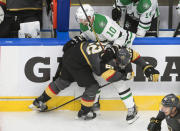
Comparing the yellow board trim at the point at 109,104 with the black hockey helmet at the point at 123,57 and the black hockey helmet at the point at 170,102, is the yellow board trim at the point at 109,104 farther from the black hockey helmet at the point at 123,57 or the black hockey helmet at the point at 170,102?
the black hockey helmet at the point at 170,102

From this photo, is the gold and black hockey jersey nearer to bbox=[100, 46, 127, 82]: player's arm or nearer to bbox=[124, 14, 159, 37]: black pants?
bbox=[100, 46, 127, 82]: player's arm

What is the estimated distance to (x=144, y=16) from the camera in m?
4.33

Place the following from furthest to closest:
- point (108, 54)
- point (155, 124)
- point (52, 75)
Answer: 1. point (52, 75)
2. point (108, 54)
3. point (155, 124)

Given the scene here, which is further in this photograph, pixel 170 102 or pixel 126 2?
pixel 126 2

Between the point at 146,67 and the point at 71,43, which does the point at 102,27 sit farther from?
the point at 146,67

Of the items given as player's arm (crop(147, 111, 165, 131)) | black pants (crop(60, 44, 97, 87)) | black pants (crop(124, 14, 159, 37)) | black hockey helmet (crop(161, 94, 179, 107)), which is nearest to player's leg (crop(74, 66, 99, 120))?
black pants (crop(60, 44, 97, 87))

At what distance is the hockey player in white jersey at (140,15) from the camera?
14.2 feet

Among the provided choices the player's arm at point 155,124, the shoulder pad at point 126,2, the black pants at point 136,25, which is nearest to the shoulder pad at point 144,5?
the shoulder pad at point 126,2

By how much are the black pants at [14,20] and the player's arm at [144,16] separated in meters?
0.99

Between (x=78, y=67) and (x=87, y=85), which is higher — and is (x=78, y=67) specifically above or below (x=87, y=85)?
above

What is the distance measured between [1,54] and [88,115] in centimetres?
89

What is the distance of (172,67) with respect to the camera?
3.93 metres

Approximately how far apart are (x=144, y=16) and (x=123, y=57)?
0.94 metres

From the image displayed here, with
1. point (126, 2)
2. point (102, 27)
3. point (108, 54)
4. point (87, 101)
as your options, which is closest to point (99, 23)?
point (102, 27)
